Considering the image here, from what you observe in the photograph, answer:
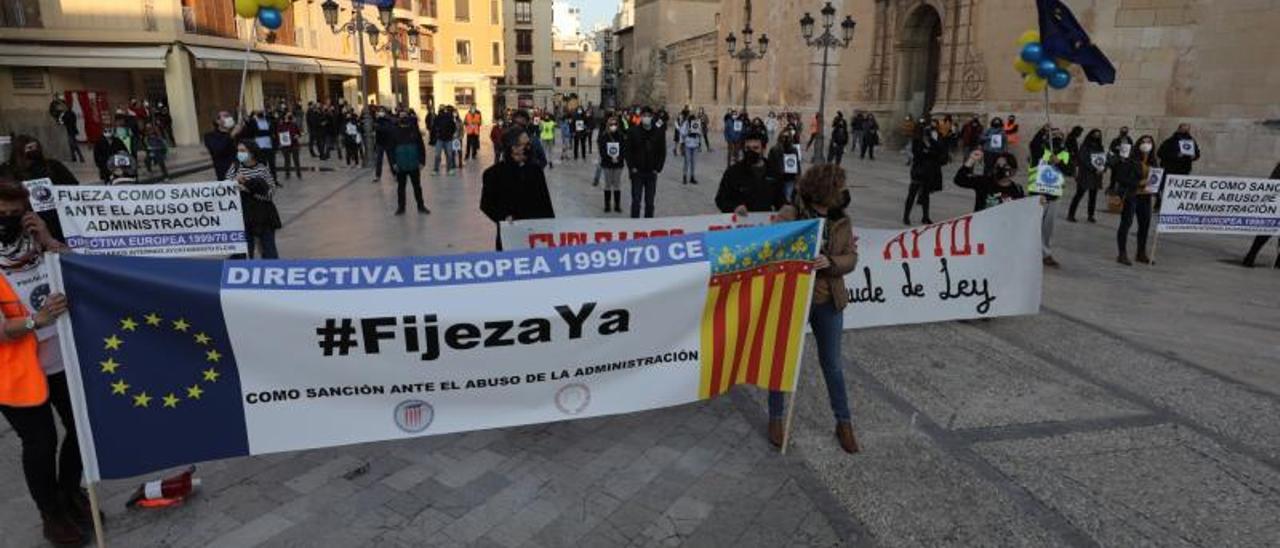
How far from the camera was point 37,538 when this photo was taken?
3.65 metres

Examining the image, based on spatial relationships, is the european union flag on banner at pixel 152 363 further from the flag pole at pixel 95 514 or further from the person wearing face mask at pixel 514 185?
the person wearing face mask at pixel 514 185

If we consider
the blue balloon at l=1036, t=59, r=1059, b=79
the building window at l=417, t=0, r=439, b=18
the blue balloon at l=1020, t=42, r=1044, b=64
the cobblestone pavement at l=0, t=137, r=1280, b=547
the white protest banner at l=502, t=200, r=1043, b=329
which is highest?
the building window at l=417, t=0, r=439, b=18

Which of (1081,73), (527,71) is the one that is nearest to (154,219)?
(1081,73)

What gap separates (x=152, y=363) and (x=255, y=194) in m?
4.87

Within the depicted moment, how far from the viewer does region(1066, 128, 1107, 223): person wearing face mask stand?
12781mm

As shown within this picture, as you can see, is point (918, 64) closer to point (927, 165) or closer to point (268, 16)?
point (927, 165)

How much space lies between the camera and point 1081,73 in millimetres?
20281

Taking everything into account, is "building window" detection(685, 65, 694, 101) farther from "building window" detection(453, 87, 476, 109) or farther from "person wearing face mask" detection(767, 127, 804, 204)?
"person wearing face mask" detection(767, 127, 804, 204)

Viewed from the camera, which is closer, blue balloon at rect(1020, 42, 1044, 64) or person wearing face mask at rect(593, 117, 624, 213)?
blue balloon at rect(1020, 42, 1044, 64)

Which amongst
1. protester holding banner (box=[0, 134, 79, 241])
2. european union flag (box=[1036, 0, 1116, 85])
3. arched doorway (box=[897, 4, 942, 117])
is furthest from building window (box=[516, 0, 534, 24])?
protester holding banner (box=[0, 134, 79, 241])

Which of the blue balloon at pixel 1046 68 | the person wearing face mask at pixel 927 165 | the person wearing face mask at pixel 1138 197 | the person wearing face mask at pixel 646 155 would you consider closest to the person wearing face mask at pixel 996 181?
the person wearing face mask at pixel 1138 197

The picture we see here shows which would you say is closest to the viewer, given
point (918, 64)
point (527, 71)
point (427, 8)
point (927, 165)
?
point (927, 165)

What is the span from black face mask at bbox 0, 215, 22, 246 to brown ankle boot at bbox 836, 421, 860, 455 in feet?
14.4

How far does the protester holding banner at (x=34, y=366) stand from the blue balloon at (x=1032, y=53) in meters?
13.1
